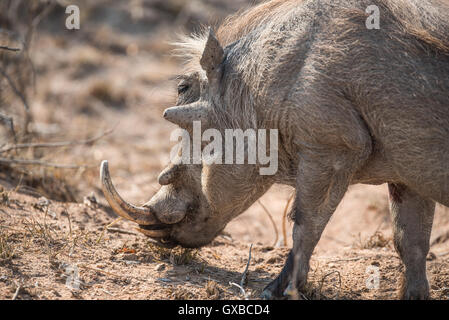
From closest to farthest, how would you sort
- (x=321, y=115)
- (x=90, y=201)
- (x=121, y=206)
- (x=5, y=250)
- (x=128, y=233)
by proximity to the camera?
(x=321, y=115)
(x=5, y=250)
(x=121, y=206)
(x=128, y=233)
(x=90, y=201)

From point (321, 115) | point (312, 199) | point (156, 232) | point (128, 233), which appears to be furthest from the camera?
point (128, 233)

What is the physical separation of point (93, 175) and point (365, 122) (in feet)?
10.6

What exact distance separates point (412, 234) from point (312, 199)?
2.66 feet

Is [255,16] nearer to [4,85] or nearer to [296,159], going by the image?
[296,159]

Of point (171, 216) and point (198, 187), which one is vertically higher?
point (198, 187)

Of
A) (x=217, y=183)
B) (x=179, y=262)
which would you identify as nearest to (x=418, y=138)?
(x=217, y=183)

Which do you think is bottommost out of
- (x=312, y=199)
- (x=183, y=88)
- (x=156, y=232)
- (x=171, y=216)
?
(x=156, y=232)

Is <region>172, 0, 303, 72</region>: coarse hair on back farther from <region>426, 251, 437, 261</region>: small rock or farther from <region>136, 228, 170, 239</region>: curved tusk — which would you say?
<region>426, 251, 437, 261</region>: small rock

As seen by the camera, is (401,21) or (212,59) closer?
(401,21)

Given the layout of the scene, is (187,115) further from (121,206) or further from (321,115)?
(321,115)

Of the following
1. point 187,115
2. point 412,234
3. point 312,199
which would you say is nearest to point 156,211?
point 187,115

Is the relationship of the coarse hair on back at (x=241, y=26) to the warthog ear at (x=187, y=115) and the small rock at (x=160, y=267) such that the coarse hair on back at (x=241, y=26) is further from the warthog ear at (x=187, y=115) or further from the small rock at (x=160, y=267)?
the small rock at (x=160, y=267)

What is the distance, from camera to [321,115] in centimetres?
280

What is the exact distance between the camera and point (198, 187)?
11.0 feet
